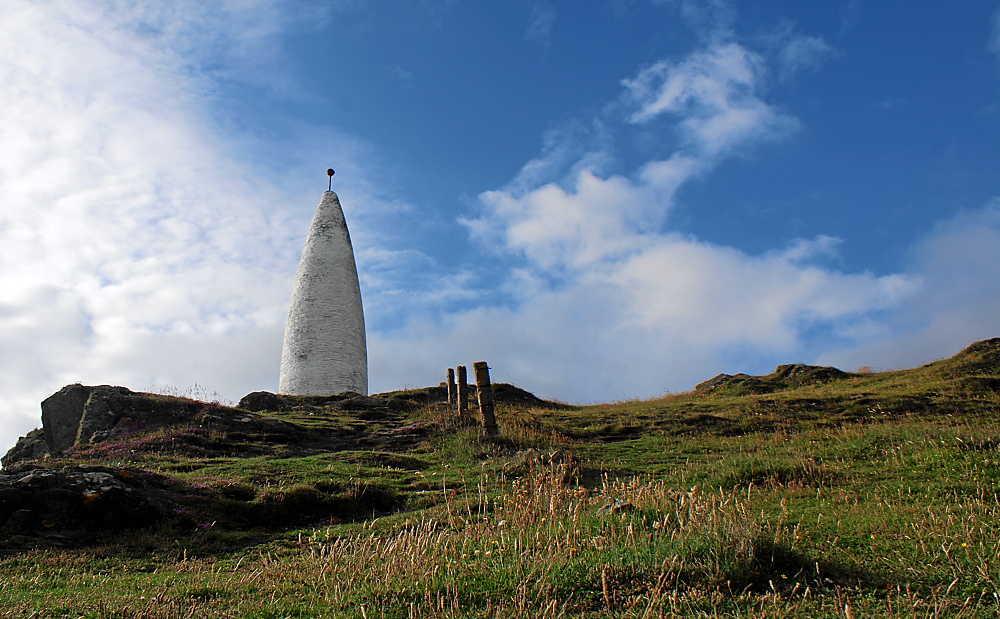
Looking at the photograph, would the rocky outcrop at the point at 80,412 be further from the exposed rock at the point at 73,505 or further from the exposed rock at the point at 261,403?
the exposed rock at the point at 73,505

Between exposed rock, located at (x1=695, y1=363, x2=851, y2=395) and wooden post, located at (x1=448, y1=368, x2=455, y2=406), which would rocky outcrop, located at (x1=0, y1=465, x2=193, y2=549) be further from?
exposed rock, located at (x1=695, y1=363, x2=851, y2=395)

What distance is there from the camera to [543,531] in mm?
6402

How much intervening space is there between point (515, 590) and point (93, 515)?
284 inches

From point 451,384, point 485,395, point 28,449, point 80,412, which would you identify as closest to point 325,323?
point 451,384

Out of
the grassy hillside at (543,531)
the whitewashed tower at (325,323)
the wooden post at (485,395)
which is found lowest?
the grassy hillside at (543,531)

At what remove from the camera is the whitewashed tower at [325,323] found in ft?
105

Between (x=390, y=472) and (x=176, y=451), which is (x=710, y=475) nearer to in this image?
(x=390, y=472)

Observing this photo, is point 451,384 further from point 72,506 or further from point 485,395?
point 72,506

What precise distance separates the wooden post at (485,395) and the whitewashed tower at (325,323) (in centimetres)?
1708

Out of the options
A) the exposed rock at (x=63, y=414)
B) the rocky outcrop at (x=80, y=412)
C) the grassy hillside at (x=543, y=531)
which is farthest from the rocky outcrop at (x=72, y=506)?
the exposed rock at (x=63, y=414)

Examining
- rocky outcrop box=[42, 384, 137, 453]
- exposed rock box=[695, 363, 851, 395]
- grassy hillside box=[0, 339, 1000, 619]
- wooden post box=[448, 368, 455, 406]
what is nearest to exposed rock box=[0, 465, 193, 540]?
grassy hillside box=[0, 339, 1000, 619]

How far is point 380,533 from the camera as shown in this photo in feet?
27.3

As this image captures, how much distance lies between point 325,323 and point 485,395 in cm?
1899

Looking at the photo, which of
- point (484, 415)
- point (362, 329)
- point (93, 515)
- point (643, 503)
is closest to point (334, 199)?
point (362, 329)
